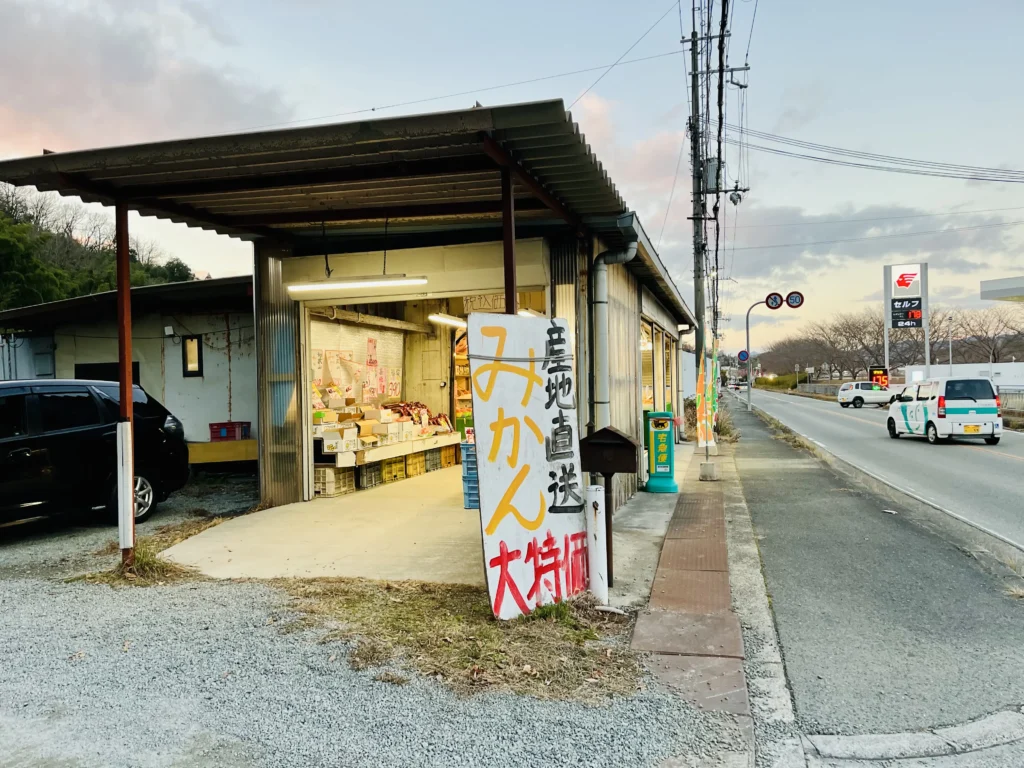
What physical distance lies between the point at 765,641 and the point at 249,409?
9.80 m

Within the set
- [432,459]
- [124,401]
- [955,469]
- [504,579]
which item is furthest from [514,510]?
[955,469]

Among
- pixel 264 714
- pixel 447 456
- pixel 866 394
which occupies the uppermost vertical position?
pixel 866 394

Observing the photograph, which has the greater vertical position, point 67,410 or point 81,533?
point 67,410

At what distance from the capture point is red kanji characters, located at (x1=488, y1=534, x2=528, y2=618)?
458 cm

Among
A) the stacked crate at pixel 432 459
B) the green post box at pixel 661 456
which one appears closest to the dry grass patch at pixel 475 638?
the green post box at pixel 661 456

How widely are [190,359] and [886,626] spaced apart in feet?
36.5

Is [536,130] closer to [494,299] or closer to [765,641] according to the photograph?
[765,641]

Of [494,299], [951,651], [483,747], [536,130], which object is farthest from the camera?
[494,299]

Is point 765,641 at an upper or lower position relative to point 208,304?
lower

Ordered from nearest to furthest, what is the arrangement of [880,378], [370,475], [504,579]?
[504,579]
[370,475]
[880,378]

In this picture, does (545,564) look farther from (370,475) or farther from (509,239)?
(370,475)

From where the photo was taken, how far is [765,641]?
14.9 ft

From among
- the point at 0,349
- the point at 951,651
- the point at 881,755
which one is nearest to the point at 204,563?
the point at 881,755

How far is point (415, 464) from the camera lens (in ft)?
39.5
